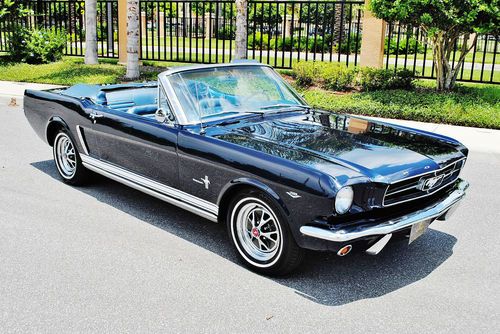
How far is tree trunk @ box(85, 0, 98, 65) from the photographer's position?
55.0ft

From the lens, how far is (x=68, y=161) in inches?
273

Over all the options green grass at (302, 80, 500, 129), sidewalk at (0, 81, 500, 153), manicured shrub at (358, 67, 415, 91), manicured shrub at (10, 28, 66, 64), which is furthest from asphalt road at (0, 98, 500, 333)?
manicured shrub at (10, 28, 66, 64)

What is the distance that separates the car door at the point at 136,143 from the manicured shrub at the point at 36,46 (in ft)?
43.2

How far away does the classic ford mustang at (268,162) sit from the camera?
13.6 feet

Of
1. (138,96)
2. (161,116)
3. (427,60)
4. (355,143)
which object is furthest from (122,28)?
(355,143)

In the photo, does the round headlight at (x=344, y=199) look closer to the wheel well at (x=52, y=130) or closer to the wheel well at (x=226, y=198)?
the wheel well at (x=226, y=198)

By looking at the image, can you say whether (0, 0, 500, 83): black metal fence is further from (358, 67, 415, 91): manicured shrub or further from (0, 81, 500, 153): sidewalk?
(0, 81, 500, 153): sidewalk

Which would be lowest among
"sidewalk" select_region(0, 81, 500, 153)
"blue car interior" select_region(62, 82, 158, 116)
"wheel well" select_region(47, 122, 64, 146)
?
"sidewalk" select_region(0, 81, 500, 153)

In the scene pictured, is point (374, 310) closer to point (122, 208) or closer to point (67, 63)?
point (122, 208)

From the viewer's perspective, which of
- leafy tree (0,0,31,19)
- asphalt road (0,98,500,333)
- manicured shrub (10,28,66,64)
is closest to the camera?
asphalt road (0,98,500,333)

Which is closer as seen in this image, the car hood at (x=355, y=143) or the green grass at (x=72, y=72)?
the car hood at (x=355, y=143)

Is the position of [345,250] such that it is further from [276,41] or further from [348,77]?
[276,41]

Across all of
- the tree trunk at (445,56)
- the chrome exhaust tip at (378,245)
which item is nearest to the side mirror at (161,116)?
the chrome exhaust tip at (378,245)

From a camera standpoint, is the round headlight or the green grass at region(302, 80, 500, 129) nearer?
the round headlight
